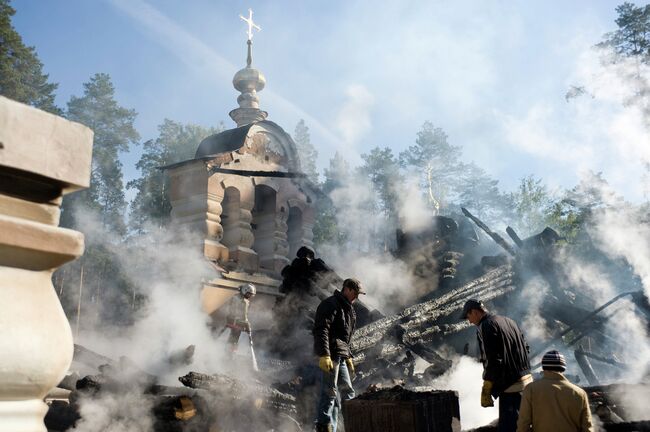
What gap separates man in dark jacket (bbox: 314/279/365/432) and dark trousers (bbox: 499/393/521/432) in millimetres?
2042

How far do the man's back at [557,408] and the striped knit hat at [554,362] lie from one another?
0.05 meters

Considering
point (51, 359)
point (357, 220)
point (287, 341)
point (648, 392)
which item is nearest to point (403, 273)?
point (287, 341)

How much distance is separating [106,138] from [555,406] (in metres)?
36.6

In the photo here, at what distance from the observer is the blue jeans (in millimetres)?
6832

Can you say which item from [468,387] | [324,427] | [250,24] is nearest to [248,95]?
[250,24]

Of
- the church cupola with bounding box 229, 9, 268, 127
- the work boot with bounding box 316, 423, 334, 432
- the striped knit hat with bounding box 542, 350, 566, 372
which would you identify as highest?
the church cupola with bounding box 229, 9, 268, 127

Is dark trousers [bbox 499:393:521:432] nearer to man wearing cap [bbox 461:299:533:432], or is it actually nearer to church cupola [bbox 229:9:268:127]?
man wearing cap [bbox 461:299:533:432]

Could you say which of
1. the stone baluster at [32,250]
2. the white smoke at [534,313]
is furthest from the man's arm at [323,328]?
the white smoke at [534,313]

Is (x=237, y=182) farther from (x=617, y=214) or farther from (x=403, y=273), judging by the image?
(x=617, y=214)

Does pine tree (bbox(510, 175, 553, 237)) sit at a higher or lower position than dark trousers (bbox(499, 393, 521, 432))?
higher

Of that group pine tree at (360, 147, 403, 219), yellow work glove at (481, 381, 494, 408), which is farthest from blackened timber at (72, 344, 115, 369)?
pine tree at (360, 147, 403, 219)

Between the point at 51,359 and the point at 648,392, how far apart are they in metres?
8.20

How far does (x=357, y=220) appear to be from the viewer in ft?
134

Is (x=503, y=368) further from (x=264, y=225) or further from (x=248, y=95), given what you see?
(x=248, y=95)
